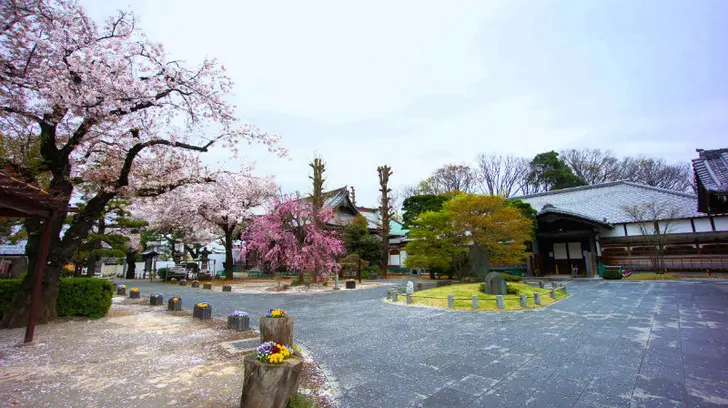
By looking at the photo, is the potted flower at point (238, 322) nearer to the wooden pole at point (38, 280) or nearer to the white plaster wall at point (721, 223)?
the wooden pole at point (38, 280)

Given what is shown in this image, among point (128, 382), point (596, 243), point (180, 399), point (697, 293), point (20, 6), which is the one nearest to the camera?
point (180, 399)

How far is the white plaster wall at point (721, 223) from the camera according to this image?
62.4 ft

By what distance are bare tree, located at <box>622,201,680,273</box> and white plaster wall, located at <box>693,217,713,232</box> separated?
3.31 feet

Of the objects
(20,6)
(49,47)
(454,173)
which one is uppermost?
(454,173)

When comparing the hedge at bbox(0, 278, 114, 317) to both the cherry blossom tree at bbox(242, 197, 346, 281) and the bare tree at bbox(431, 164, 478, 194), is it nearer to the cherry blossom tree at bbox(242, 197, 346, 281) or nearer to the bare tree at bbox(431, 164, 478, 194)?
the cherry blossom tree at bbox(242, 197, 346, 281)

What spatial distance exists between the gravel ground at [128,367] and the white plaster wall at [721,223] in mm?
26439


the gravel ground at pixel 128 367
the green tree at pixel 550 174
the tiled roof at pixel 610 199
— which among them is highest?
the green tree at pixel 550 174

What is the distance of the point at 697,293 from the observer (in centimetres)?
1199

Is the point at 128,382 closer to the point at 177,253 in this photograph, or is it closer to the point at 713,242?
the point at 713,242

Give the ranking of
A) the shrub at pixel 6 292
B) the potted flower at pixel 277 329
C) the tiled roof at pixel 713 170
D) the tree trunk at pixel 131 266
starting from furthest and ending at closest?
1. the tree trunk at pixel 131 266
2. the shrub at pixel 6 292
3. the tiled roof at pixel 713 170
4. the potted flower at pixel 277 329

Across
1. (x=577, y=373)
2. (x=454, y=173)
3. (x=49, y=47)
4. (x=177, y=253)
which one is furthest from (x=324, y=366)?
(x=177, y=253)

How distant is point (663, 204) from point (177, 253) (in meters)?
41.3

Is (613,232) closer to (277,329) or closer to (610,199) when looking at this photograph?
(610,199)

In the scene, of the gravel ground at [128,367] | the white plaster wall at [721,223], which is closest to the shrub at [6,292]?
the gravel ground at [128,367]
